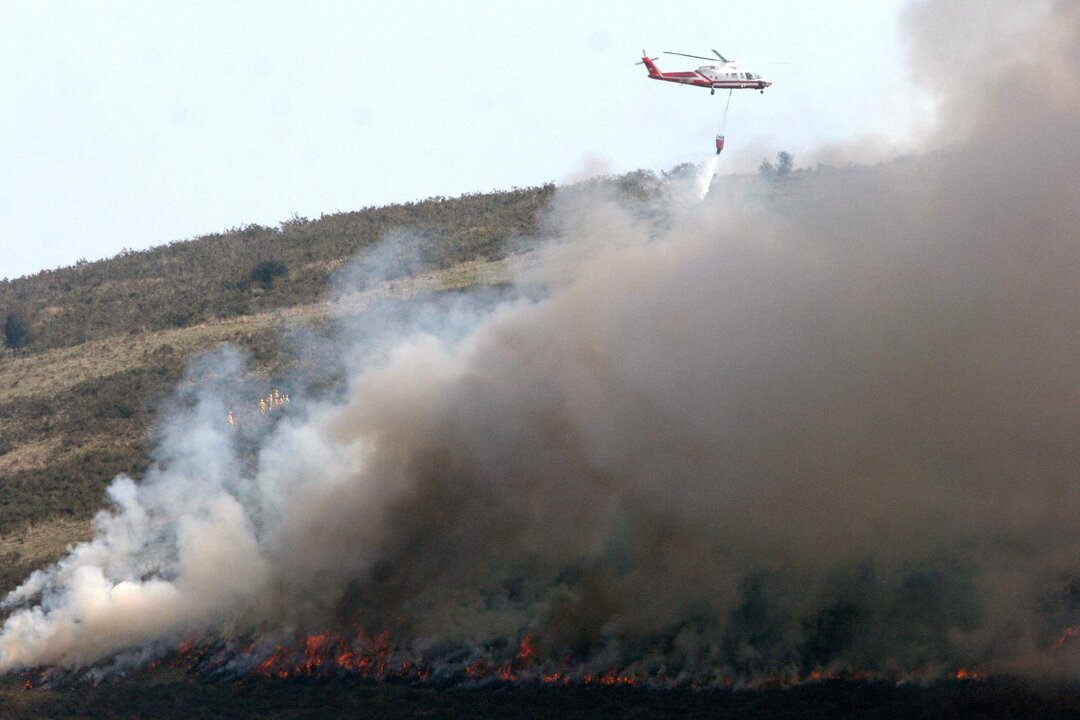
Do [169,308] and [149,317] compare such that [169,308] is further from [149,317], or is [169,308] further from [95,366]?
[95,366]

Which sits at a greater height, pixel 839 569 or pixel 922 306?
pixel 922 306

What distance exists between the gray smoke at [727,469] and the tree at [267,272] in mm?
43424

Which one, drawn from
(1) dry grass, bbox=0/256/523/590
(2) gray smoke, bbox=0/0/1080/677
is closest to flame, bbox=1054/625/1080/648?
(2) gray smoke, bbox=0/0/1080/677

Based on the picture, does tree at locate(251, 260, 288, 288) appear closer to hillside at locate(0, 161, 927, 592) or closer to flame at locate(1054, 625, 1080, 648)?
hillside at locate(0, 161, 927, 592)

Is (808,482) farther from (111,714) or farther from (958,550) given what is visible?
(111,714)

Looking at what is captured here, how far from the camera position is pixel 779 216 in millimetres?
55156

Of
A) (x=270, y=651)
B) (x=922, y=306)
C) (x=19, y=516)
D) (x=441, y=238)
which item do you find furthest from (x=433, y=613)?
(x=441, y=238)

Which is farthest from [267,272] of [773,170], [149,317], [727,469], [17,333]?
[727,469]

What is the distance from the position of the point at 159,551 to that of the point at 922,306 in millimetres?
29253

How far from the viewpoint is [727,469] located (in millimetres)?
48812

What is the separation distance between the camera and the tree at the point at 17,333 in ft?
333

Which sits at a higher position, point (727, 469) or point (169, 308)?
point (169, 308)

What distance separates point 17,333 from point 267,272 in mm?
16400

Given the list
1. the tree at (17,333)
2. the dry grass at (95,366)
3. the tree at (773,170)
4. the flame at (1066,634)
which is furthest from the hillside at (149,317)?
the flame at (1066,634)
